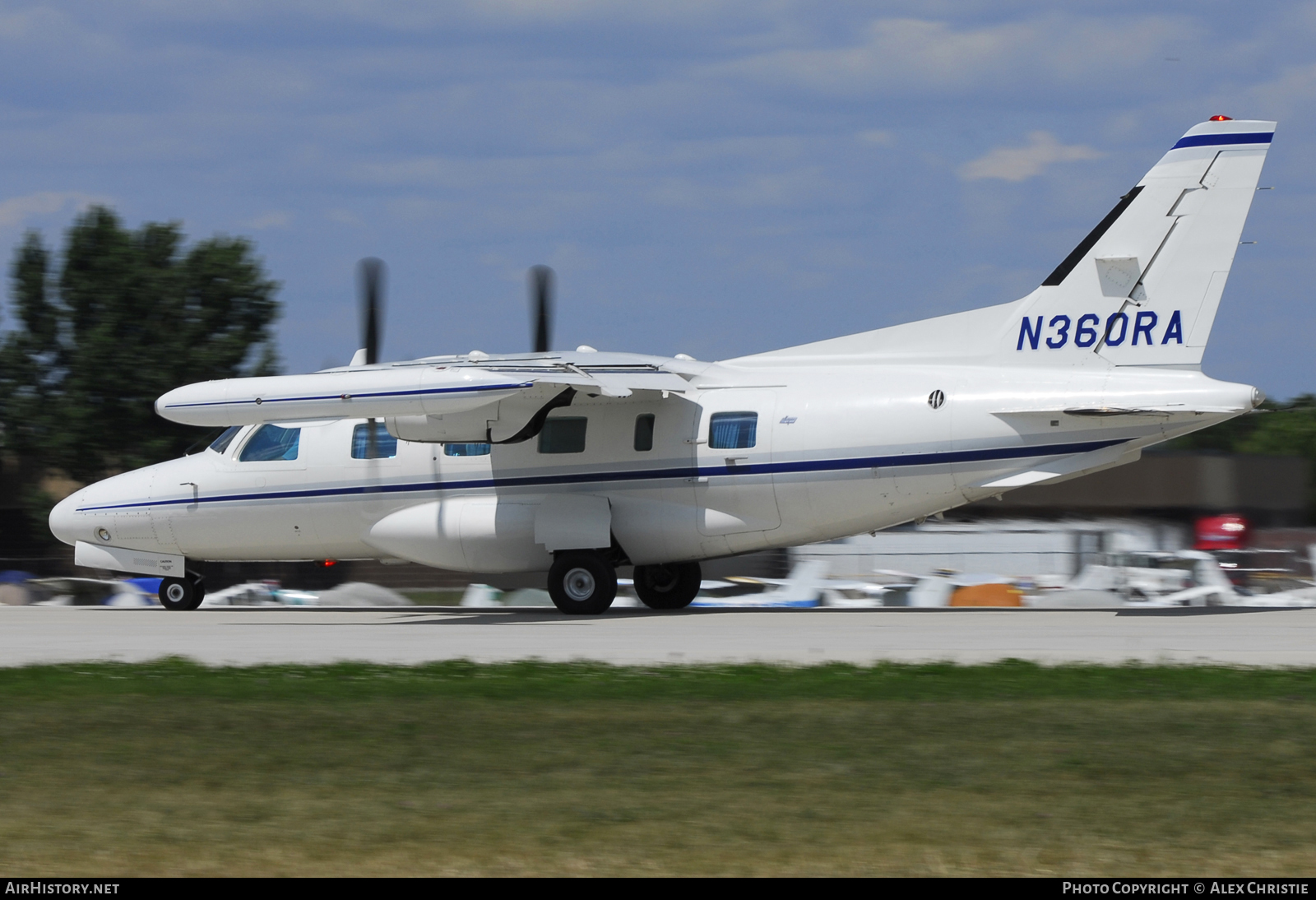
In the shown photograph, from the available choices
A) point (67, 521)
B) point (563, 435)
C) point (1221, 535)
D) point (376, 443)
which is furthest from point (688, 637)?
point (1221, 535)

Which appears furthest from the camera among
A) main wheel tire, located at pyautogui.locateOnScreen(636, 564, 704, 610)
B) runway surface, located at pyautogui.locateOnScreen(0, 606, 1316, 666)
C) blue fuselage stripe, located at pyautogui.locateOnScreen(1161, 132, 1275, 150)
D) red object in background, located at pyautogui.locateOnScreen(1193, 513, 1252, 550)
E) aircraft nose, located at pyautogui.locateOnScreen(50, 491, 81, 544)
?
red object in background, located at pyautogui.locateOnScreen(1193, 513, 1252, 550)

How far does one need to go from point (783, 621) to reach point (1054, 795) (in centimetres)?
1120

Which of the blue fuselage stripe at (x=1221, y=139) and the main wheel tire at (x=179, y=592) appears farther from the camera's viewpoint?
the main wheel tire at (x=179, y=592)

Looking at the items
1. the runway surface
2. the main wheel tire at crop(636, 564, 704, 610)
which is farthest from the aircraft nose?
the main wheel tire at crop(636, 564, 704, 610)

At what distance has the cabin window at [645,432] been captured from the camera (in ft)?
66.1

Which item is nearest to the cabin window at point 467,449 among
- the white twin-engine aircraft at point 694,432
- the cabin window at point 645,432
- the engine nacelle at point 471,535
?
the white twin-engine aircraft at point 694,432

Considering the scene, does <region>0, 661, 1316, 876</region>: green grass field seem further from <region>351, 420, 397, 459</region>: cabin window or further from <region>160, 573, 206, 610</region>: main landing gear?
<region>160, 573, 206, 610</region>: main landing gear

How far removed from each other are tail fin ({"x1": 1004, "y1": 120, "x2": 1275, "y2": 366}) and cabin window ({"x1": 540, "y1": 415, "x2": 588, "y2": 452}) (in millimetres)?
6561

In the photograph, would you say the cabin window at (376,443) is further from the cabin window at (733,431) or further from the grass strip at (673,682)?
the grass strip at (673,682)

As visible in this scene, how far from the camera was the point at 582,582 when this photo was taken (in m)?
20.1

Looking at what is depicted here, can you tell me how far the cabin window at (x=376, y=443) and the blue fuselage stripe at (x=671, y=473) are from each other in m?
0.45

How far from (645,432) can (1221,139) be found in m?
8.36

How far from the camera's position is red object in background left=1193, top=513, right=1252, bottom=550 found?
3450cm
